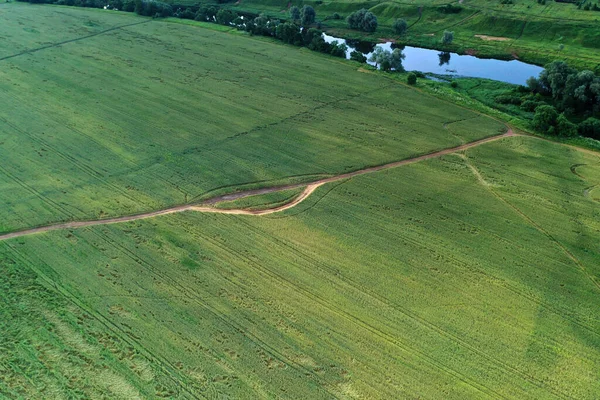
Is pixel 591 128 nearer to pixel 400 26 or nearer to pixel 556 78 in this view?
pixel 556 78

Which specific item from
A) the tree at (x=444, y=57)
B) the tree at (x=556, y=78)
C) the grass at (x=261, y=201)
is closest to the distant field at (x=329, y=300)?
the grass at (x=261, y=201)

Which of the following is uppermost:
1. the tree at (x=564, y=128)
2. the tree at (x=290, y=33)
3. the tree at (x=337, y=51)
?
the tree at (x=290, y=33)

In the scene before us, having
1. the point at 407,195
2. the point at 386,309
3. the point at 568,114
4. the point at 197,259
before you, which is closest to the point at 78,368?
the point at 197,259

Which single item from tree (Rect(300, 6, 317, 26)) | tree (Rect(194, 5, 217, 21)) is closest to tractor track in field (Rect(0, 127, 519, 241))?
tree (Rect(300, 6, 317, 26))

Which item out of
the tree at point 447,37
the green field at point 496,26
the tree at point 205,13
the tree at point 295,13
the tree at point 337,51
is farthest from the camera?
the tree at point 205,13

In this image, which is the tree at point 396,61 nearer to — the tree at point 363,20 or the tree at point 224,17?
the tree at point 363,20

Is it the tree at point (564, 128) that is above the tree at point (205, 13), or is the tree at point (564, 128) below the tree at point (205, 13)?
below

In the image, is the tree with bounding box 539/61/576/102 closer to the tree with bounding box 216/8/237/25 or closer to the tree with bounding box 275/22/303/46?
the tree with bounding box 275/22/303/46

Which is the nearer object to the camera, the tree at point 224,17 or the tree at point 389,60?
the tree at point 389,60

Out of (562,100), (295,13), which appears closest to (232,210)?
(562,100)
